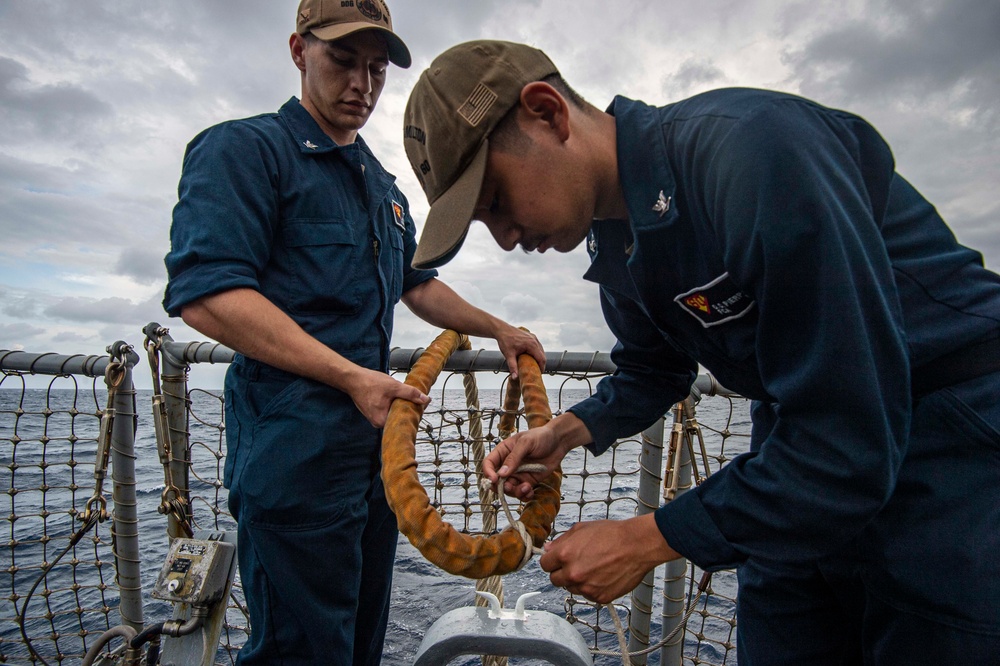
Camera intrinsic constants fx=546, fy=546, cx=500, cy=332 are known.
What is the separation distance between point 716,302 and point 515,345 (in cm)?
99

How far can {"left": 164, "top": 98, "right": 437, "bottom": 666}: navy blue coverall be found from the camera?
1.38m

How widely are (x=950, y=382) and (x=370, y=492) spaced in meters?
1.39

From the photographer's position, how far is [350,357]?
157 centimetres

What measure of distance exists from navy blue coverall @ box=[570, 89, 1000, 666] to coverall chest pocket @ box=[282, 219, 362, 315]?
0.86m

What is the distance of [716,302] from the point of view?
3.22 feet

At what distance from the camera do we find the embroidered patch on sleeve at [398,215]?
1912 millimetres

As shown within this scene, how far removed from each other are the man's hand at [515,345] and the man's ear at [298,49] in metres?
1.09

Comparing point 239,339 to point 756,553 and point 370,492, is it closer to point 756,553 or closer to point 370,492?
point 370,492

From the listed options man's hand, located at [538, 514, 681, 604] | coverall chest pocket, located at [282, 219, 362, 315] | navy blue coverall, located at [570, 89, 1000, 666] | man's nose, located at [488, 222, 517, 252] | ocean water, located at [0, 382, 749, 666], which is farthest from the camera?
ocean water, located at [0, 382, 749, 666]

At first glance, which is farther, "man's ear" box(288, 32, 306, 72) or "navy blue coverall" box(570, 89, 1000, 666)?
"man's ear" box(288, 32, 306, 72)

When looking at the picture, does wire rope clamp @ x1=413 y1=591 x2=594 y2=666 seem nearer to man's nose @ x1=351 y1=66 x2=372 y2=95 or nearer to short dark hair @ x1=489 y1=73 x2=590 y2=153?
short dark hair @ x1=489 y1=73 x2=590 y2=153

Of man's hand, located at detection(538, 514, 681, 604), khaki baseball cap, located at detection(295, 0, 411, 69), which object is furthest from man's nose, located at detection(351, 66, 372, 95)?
man's hand, located at detection(538, 514, 681, 604)

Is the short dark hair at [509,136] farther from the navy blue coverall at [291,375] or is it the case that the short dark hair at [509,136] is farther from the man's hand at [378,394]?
the navy blue coverall at [291,375]

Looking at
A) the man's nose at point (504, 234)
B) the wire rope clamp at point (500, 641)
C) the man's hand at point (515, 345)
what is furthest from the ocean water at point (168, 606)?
the man's nose at point (504, 234)
